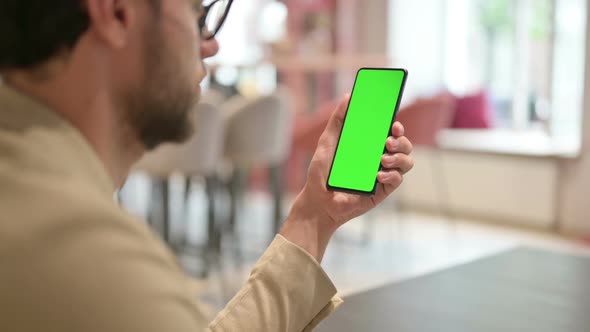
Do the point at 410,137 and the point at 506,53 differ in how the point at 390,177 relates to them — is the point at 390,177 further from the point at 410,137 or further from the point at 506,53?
the point at 506,53

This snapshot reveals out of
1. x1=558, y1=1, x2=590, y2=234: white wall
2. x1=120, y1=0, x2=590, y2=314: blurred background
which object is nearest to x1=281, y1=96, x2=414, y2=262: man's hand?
x1=120, y1=0, x2=590, y2=314: blurred background

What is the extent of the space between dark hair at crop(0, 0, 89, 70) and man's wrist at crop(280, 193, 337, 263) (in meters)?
0.43

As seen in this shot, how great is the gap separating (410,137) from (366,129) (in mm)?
3032

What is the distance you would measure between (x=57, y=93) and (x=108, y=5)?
0.08 m

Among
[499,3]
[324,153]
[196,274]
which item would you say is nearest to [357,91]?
A: [324,153]

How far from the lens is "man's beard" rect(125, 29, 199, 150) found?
24.1 inches

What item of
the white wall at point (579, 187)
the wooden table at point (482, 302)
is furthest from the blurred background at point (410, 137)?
the wooden table at point (482, 302)

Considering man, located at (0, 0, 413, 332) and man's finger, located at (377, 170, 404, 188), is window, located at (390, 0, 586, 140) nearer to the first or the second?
man's finger, located at (377, 170, 404, 188)

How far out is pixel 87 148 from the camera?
0.56 meters

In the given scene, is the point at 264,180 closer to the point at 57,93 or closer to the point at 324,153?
the point at 324,153

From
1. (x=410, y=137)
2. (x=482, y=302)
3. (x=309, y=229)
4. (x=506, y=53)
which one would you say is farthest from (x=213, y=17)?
(x=506, y=53)

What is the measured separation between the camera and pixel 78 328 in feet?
1.55

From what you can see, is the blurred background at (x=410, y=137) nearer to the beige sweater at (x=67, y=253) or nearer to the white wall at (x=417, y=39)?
the white wall at (x=417, y=39)

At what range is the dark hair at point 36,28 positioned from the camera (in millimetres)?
548
